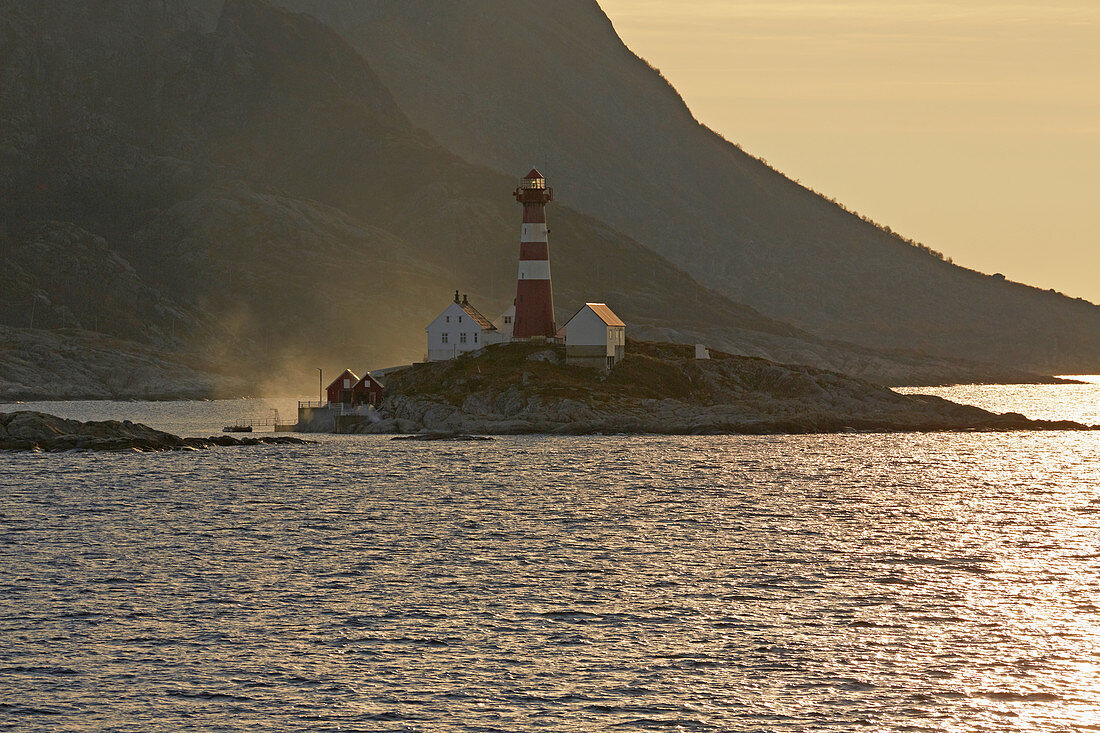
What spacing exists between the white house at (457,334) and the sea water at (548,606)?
183 feet

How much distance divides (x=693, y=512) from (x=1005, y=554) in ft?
60.2

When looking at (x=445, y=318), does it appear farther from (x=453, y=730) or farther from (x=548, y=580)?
(x=453, y=730)

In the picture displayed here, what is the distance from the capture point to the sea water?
2748 centimetres

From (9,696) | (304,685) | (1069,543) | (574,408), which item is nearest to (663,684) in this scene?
(304,685)

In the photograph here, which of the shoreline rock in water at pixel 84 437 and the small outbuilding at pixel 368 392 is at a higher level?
the small outbuilding at pixel 368 392

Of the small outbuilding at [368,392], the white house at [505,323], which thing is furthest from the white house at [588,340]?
the small outbuilding at [368,392]

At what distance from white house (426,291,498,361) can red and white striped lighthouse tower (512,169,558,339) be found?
4.29m

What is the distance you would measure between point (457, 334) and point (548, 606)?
102117 mm

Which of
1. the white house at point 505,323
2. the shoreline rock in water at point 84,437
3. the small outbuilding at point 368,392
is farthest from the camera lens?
the white house at point 505,323

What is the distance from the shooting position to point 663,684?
2938 centimetres

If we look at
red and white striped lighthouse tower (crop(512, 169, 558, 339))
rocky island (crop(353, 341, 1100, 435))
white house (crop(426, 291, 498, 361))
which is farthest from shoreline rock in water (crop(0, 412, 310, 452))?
red and white striped lighthouse tower (crop(512, 169, 558, 339))

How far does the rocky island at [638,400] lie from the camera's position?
121000 millimetres

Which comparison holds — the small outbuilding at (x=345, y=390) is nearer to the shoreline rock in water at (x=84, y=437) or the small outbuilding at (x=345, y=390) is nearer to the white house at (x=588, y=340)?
the shoreline rock in water at (x=84, y=437)

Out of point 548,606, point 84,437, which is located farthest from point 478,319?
point 548,606
